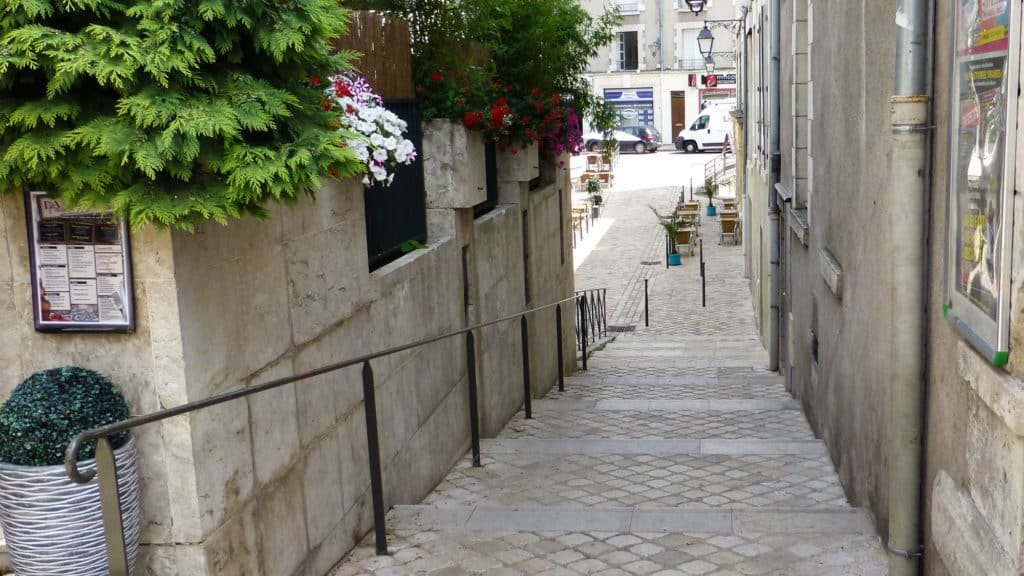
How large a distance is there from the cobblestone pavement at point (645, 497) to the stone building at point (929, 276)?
A: 0.31m

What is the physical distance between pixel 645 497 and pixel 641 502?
0.09 m

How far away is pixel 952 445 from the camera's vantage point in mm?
3641

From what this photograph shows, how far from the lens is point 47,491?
3.24 m

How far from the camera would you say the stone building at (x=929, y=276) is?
115 inches

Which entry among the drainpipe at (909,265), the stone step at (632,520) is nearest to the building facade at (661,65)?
the stone step at (632,520)

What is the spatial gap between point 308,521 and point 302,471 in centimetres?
21

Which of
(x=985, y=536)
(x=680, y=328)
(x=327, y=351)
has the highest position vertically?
(x=327, y=351)

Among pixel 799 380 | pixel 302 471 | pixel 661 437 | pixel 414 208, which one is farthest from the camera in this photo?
pixel 799 380

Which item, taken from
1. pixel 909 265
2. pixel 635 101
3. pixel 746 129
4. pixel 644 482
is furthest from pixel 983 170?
pixel 635 101

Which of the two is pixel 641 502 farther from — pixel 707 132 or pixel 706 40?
pixel 707 132

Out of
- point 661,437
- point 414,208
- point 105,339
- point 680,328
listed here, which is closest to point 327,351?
point 105,339

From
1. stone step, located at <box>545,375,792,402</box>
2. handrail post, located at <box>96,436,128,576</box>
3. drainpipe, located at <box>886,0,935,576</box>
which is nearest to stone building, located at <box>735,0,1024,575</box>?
drainpipe, located at <box>886,0,935,576</box>

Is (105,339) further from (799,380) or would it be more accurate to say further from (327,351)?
(799,380)

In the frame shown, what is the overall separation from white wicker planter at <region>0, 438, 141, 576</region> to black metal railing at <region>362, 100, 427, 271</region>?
2795 mm
